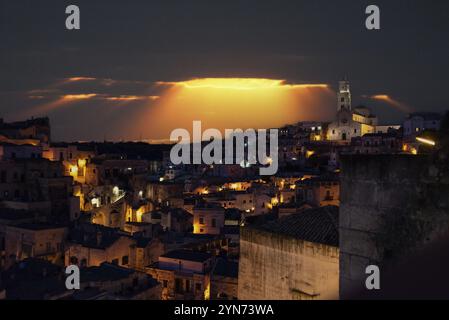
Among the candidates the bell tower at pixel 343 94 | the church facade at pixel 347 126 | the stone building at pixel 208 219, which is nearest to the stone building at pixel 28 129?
the stone building at pixel 208 219

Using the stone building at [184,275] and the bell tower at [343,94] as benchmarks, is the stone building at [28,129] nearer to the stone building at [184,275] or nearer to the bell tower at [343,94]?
the stone building at [184,275]

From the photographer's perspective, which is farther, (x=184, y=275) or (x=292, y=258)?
(x=184, y=275)

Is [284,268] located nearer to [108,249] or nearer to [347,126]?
[108,249]

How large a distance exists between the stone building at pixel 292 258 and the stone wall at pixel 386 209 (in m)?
1.51

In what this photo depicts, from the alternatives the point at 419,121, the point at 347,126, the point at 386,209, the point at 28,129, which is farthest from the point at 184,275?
the point at 347,126

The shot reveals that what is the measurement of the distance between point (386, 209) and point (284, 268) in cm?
326

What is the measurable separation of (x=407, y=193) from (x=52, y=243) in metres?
25.3

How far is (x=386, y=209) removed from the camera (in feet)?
18.9

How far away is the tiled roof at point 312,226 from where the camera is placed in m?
8.37

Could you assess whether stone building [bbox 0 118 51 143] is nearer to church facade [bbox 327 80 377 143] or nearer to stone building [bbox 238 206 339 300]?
stone building [bbox 238 206 339 300]

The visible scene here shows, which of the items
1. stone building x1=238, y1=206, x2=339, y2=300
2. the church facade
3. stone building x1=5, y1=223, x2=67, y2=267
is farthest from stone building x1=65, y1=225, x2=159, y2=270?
the church facade

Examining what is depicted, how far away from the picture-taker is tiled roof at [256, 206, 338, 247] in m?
8.37

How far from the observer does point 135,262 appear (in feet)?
90.6

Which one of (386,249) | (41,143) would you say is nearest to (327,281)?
(386,249)
